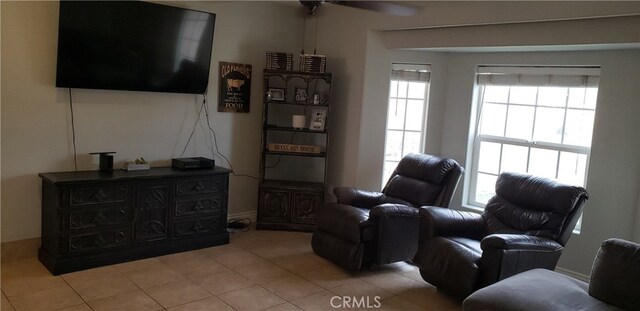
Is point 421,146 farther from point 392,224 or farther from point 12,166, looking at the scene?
point 12,166

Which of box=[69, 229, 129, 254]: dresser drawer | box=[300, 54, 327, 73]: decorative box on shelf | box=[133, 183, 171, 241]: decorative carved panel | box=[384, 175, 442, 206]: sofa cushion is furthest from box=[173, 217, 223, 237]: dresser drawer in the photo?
box=[300, 54, 327, 73]: decorative box on shelf

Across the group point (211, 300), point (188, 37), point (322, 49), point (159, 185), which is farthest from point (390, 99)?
point (211, 300)

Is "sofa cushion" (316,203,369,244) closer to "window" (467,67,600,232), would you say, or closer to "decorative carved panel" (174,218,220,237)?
"decorative carved panel" (174,218,220,237)

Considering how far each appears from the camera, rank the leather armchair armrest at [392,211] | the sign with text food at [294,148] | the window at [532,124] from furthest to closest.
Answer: the sign with text food at [294,148], the window at [532,124], the leather armchair armrest at [392,211]

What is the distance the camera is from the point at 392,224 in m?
3.94

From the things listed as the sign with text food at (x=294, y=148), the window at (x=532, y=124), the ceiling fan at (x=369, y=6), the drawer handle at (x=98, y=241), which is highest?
the ceiling fan at (x=369, y=6)

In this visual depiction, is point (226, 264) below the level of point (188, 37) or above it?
below

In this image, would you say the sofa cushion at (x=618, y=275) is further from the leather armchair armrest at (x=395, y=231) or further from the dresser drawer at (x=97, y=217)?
the dresser drawer at (x=97, y=217)

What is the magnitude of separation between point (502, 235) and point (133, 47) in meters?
3.22

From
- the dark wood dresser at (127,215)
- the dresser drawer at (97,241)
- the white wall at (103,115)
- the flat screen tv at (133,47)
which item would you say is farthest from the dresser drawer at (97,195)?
the flat screen tv at (133,47)

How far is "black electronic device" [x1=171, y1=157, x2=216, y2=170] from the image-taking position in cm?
442

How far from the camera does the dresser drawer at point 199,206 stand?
427cm

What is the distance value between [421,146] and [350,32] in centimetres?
140

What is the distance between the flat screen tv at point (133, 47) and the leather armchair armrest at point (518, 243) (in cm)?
296
